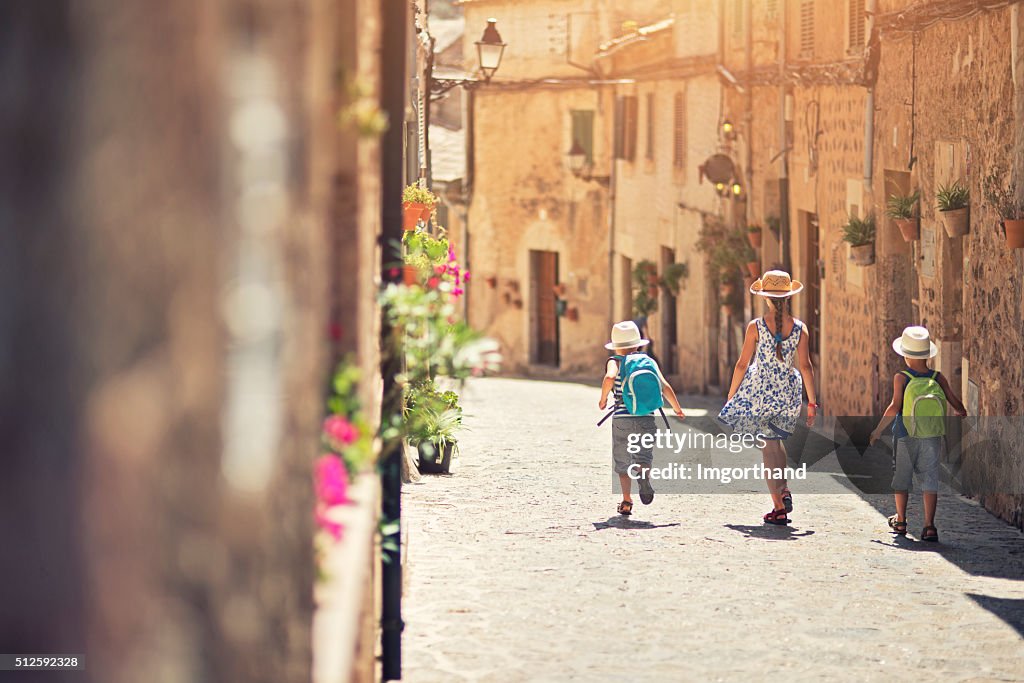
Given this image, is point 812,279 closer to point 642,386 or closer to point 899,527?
point 642,386

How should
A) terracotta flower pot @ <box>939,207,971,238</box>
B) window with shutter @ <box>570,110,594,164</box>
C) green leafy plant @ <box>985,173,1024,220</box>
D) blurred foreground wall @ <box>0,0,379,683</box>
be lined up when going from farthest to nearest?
window with shutter @ <box>570,110,594,164</box>, terracotta flower pot @ <box>939,207,971,238</box>, green leafy plant @ <box>985,173,1024,220</box>, blurred foreground wall @ <box>0,0,379,683</box>

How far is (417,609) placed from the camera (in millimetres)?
7371

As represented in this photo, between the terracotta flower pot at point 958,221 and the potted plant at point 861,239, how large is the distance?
361 cm

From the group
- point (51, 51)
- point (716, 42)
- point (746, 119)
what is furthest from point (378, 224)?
point (716, 42)

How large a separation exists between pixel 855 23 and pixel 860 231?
2.74 metres

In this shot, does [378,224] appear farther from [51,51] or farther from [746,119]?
[746,119]

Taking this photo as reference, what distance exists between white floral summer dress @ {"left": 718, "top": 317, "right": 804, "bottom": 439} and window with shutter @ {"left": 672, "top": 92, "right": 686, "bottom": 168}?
55.4 ft

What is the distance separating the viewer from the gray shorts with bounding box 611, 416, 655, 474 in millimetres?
10078

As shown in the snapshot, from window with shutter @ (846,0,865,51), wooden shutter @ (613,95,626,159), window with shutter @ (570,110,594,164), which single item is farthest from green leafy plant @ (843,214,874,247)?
window with shutter @ (570,110,594,164)

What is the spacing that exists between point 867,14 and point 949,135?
10.4 ft

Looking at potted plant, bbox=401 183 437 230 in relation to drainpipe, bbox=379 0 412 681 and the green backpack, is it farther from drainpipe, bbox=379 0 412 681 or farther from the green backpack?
drainpipe, bbox=379 0 412 681

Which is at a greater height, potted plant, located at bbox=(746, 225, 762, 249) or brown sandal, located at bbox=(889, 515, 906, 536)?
potted plant, located at bbox=(746, 225, 762, 249)

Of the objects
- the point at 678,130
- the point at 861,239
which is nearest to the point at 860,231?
the point at 861,239

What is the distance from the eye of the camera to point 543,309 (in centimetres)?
3388
